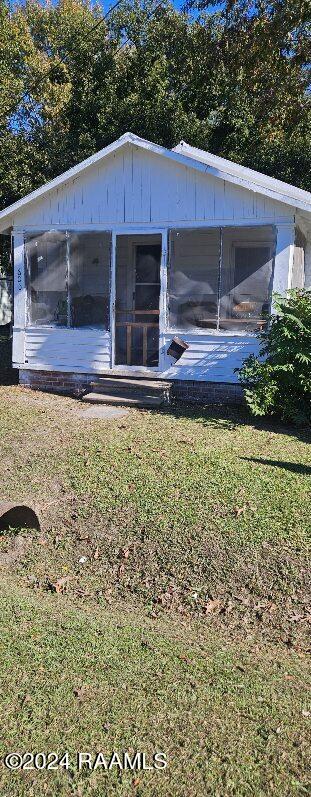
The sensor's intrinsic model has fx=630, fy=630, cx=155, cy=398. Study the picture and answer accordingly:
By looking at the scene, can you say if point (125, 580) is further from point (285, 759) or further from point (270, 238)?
point (270, 238)

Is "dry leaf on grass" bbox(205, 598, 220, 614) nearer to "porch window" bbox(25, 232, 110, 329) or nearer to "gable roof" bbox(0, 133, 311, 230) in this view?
"gable roof" bbox(0, 133, 311, 230)

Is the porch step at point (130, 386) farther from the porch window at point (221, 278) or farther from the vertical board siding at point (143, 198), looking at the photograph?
the vertical board siding at point (143, 198)

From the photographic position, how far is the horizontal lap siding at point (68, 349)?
35.1 ft

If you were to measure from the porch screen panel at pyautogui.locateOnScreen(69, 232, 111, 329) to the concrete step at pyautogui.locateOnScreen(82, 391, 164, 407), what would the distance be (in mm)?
1291

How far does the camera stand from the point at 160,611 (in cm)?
457

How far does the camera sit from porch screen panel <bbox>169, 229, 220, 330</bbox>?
9.98 meters

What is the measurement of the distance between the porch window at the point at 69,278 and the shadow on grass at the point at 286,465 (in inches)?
181

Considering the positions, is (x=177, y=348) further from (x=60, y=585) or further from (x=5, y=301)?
(x=5, y=301)

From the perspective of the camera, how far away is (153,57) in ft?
58.5

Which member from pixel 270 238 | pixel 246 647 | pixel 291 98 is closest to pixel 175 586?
pixel 246 647

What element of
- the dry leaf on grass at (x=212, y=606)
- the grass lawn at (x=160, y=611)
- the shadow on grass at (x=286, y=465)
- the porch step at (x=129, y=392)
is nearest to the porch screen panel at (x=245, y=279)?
the porch step at (x=129, y=392)

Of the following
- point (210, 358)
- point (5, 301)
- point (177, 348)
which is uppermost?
point (5, 301)

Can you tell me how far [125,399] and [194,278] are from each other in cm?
224

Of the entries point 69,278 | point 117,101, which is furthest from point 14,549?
point 117,101
